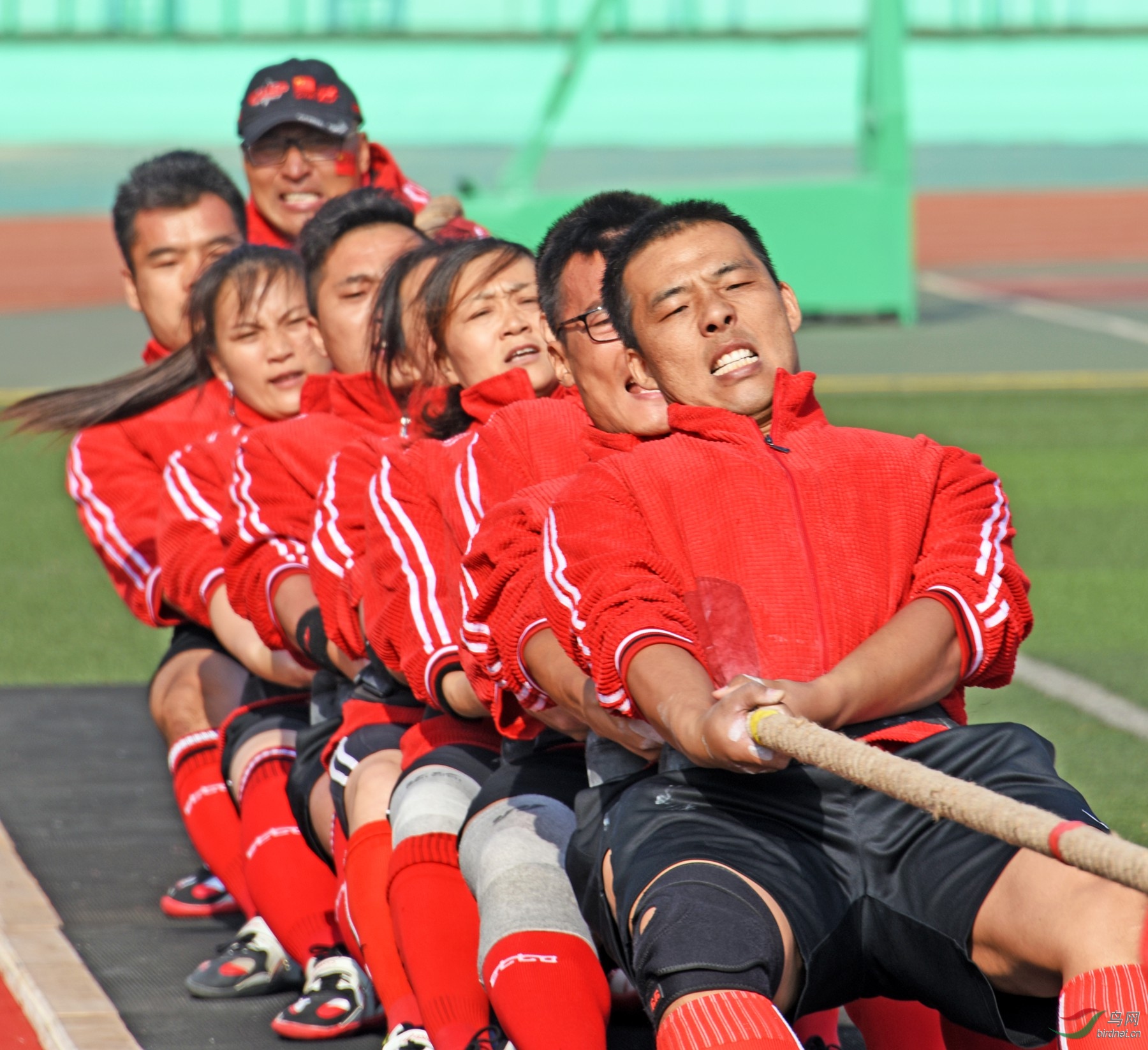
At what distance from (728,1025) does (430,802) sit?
0.97 m

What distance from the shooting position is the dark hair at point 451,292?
3.36m

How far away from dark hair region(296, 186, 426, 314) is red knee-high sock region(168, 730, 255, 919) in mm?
986

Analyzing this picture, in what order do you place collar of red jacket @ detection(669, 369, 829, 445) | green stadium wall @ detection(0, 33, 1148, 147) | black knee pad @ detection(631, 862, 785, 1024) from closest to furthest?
black knee pad @ detection(631, 862, 785, 1024), collar of red jacket @ detection(669, 369, 829, 445), green stadium wall @ detection(0, 33, 1148, 147)

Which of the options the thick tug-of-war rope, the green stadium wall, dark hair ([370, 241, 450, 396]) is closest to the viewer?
the thick tug-of-war rope

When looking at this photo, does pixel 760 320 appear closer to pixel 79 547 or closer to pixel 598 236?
pixel 598 236

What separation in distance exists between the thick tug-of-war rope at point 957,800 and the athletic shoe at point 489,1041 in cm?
80

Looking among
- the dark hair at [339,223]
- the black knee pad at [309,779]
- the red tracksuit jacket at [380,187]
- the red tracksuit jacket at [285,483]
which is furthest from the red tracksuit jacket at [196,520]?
the red tracksuit jacket at [380,187]

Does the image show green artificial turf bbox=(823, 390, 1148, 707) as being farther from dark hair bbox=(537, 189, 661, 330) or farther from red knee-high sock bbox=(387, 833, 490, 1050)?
red knee-high sock bbox=(387, 833, 490, 1050)

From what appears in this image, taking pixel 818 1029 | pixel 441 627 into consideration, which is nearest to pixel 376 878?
pixel 441 627

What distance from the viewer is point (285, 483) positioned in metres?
3.71

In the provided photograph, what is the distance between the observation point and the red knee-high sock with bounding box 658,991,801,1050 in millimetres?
1939

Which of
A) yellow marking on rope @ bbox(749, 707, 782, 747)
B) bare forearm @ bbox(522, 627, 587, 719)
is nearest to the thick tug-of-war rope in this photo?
yellow marking on rope @ bbox(749, 707, 782, 747)

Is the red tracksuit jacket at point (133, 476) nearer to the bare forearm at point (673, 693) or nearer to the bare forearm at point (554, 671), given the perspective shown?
the bare forearm at point (554, 671)

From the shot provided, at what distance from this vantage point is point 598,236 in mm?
3059
